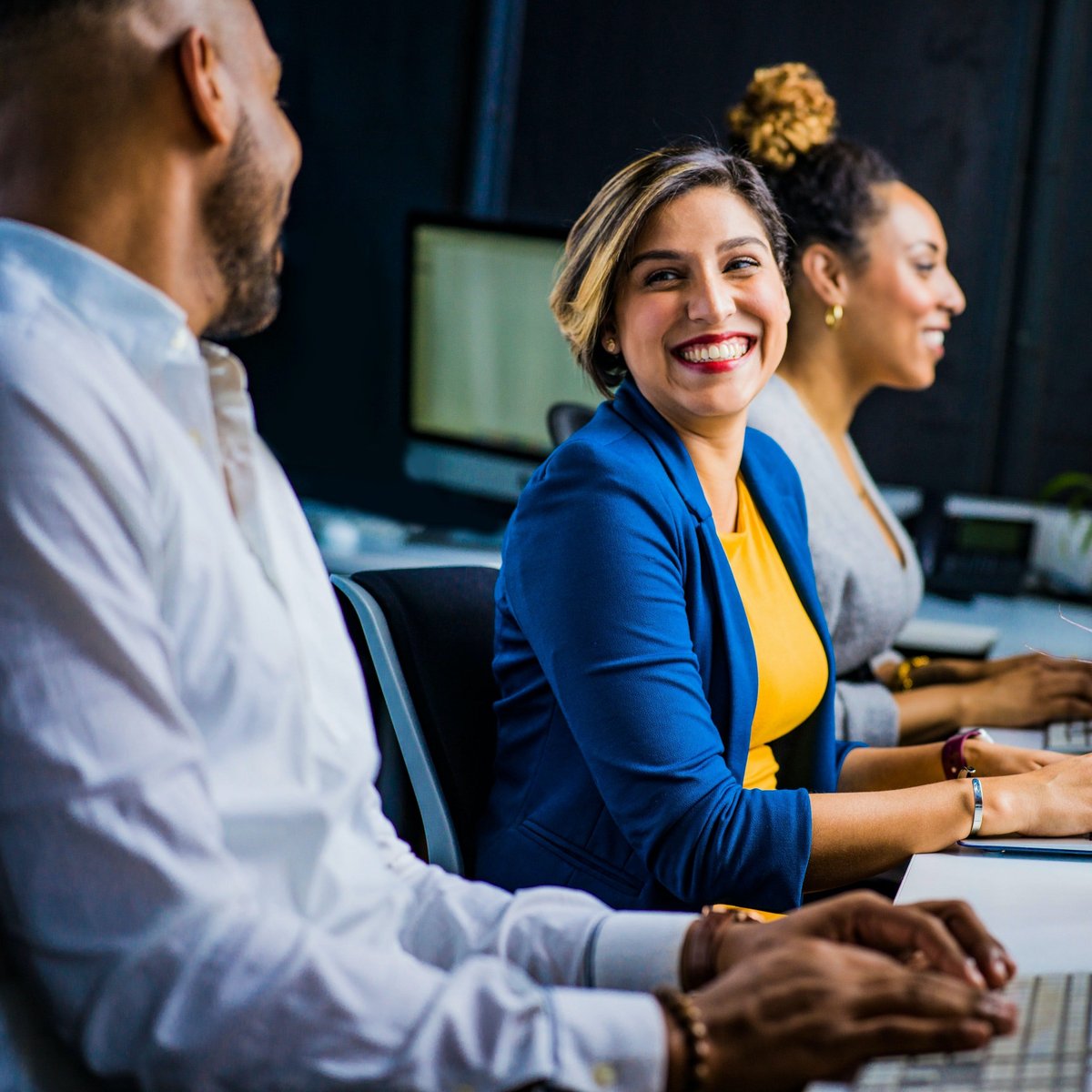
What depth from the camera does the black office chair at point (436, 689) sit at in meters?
1.42

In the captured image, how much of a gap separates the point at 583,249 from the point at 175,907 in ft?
3.42

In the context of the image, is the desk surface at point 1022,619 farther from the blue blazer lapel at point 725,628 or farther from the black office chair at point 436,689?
the black office chair at point 436,689

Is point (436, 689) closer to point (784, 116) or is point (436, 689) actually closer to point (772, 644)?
point (772, 644)

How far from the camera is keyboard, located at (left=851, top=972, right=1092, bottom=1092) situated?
30.6 inches

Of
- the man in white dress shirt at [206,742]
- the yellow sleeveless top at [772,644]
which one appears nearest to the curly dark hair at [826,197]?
the yellow sleeveless top at [772,644]

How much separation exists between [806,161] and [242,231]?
138 cm

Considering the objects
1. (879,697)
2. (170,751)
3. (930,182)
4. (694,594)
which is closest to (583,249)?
(694,594)

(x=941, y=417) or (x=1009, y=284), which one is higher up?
(x=1009, y=284)

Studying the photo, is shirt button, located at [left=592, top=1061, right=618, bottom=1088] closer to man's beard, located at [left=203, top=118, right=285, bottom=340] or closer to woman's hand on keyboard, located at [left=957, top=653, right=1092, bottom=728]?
man's beard, located at [left=203, top=118, right=285, bottom=340]

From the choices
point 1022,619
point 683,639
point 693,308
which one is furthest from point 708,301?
point 1022,619

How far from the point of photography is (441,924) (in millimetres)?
1055

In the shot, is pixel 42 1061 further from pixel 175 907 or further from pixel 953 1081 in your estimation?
pixel 953 1081

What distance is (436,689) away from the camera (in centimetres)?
145

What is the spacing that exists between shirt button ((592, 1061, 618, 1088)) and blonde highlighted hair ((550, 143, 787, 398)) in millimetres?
979
